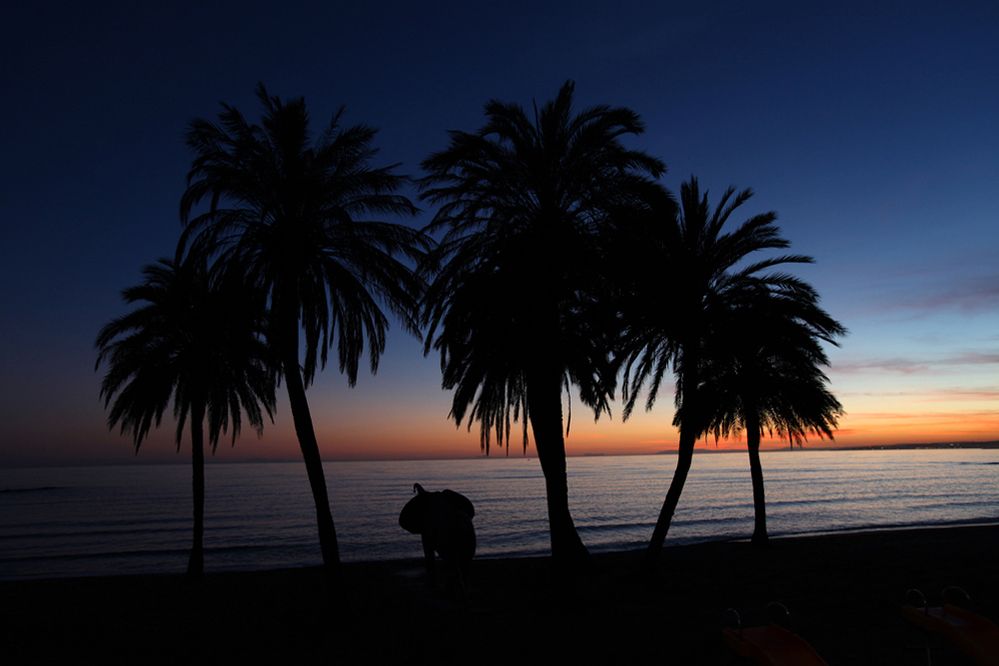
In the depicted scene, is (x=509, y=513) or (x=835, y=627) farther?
(x=509, y=513)

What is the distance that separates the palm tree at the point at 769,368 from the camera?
18.0 metres

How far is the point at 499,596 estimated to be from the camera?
1566 centimetres

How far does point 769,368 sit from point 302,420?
15.5 metres

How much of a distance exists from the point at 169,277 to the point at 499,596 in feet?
43.8

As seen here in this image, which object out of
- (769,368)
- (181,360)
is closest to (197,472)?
(181,360)

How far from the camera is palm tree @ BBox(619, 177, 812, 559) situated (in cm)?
1683

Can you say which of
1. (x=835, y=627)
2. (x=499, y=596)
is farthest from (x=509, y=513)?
(x=835, y=627)

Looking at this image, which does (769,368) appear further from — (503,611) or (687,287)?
(503,611)

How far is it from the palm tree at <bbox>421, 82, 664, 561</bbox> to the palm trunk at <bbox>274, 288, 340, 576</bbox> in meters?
3.88

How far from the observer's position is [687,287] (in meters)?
17.4

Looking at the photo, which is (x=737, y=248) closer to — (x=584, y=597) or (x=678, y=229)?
(x=678, y=229)

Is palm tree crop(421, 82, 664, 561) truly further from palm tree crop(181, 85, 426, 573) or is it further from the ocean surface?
the ocean surface

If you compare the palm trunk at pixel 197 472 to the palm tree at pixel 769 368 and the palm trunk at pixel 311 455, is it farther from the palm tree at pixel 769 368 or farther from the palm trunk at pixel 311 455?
the palm tree at pixel 769 368

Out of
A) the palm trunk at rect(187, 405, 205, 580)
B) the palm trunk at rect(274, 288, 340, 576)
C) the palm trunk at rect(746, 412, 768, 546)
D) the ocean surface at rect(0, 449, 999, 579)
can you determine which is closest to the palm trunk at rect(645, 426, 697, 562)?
the palm trunk at rect(746, 412, 768, 546)
